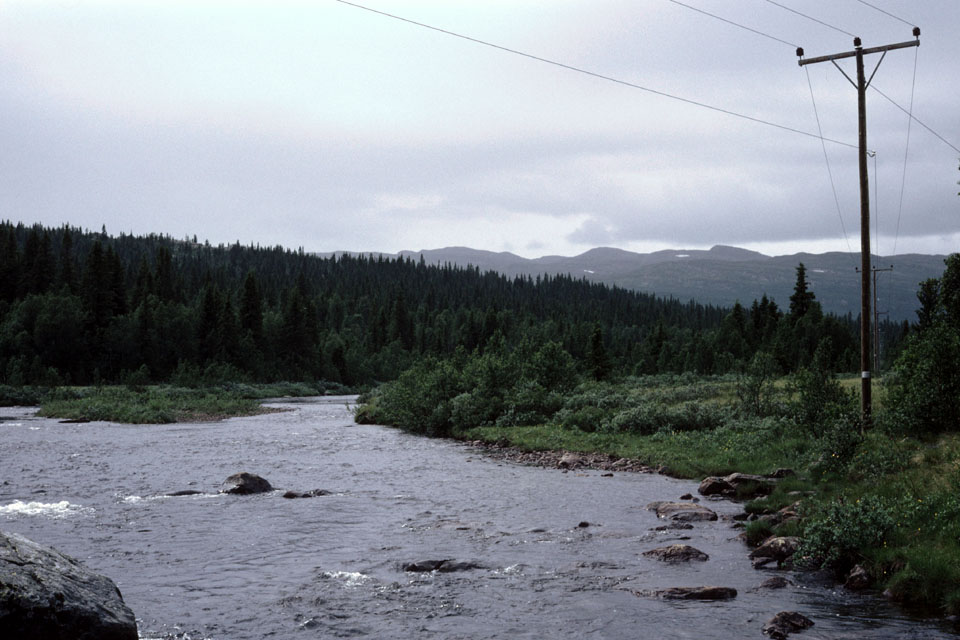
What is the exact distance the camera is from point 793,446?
2841cm

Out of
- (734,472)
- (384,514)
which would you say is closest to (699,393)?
(734,472)

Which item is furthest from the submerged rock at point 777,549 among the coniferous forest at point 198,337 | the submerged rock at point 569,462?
the coniferous forest at point 198,337

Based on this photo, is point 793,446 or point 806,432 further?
point 806,432

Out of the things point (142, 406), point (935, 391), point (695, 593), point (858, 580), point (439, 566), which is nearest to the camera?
point (695, 593)

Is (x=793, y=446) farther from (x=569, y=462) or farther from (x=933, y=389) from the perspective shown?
(x=569, y=462)

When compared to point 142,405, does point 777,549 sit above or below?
above

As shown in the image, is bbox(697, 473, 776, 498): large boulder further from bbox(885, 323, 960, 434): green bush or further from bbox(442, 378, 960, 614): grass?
bbox(885, 323, 960, 434): green bush

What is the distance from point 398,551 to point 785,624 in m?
8.83

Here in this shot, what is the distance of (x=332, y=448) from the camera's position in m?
40.4

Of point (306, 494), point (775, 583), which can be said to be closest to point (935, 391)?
point (775, 583)

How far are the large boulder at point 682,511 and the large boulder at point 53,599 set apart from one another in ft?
47.7

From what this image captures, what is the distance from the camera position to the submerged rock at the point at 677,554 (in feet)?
55.2

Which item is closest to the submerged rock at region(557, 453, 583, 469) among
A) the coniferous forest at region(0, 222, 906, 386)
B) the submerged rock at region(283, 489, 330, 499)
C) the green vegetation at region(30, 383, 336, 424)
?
the submerged rock at region(283, 489, 330, 499)

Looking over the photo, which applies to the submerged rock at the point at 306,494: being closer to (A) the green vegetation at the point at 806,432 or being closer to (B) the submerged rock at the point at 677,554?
(B) the submerged rock at the point at 677,554
